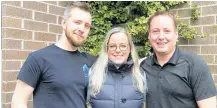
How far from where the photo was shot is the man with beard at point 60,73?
8.29ft

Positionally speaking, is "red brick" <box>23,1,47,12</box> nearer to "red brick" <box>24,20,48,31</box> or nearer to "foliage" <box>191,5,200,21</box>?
"red brick" <box>24,20,48,31</box>

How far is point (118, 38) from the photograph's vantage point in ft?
9.43

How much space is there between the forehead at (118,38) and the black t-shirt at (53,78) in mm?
435

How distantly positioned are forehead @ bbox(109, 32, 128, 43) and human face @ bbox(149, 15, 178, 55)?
259 mm

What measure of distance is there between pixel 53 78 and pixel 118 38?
2.30 feet

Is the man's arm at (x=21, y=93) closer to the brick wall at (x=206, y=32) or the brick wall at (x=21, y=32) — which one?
the brick wall at (x=21, y=32)

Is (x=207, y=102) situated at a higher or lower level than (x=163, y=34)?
lower

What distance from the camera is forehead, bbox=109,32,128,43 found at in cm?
287

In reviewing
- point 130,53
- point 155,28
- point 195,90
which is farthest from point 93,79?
point 195,90

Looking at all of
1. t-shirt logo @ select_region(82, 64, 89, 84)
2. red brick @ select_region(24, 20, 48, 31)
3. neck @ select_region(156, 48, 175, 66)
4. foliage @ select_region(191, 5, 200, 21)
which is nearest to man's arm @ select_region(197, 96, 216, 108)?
neck @ select_region(156, 48, 175, 66)

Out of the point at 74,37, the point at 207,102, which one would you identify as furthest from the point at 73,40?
the point at 207,102

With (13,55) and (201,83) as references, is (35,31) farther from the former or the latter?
(201,83)

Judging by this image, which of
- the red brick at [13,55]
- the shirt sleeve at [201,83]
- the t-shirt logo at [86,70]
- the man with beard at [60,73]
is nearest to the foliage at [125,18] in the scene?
the red brick at [13,55]

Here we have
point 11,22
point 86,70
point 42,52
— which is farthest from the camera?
point 11,22
